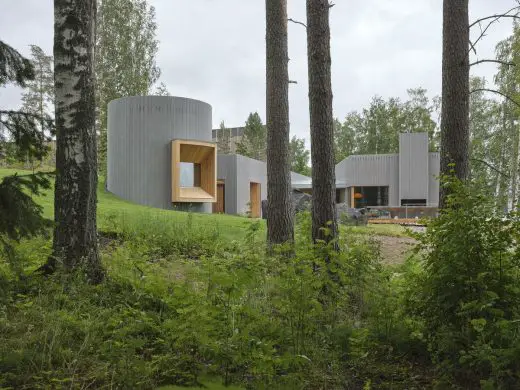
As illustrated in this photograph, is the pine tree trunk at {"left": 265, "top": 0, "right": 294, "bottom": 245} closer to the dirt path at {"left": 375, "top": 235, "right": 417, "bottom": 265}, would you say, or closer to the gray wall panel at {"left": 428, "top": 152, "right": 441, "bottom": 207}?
the dirt path at {"left": 375, "top": 235, "right": 417, "bottom": 265}

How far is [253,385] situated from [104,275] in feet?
→ 7.96

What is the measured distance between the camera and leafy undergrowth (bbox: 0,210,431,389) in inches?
108

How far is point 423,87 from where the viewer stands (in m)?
47.2

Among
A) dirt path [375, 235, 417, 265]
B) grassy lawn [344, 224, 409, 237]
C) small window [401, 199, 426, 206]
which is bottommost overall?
dirt path [375, 235, 417, 265]

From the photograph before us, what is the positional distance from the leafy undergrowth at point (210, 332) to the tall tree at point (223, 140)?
186ft

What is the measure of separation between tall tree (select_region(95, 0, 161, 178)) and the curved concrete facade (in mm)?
11997

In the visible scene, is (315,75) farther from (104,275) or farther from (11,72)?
(11,72)

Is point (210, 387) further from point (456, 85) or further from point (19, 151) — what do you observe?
point (456, 85)

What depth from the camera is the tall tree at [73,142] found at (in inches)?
179

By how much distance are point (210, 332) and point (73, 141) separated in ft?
8.47

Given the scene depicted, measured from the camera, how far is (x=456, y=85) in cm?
571

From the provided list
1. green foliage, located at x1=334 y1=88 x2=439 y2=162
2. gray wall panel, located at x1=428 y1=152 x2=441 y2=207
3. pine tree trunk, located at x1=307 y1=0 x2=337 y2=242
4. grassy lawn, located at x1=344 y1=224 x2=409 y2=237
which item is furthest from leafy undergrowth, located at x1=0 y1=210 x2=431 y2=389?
green foliage, located at x1=334 y1=88 x2=439 y2=162

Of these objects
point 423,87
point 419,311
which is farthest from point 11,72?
point 423,87

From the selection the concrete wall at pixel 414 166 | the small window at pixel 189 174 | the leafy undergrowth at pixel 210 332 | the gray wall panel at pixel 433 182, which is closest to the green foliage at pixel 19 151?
the leafy undergrowth at pixel 210 332
